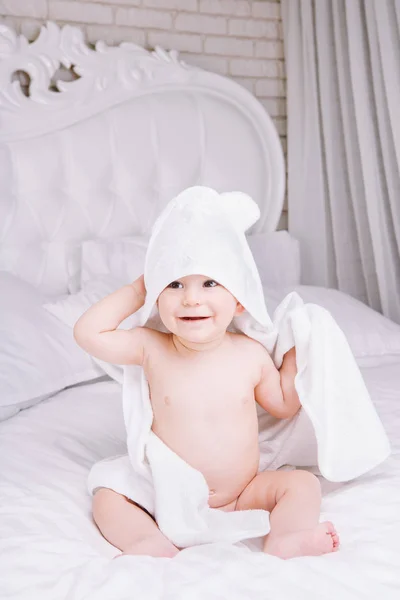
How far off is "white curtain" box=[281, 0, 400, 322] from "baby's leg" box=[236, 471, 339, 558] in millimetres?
1346

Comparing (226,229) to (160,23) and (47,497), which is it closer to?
(47,497)

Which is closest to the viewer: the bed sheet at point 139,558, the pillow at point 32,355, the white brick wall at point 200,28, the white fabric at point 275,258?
the bed sheet at point 139,558

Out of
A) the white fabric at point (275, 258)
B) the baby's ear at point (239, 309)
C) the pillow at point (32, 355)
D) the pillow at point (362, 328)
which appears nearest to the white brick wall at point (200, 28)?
the white fabric at point (275, 258)

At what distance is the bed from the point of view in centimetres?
86

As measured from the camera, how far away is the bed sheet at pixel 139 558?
808 mm

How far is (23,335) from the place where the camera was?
5.70 ft

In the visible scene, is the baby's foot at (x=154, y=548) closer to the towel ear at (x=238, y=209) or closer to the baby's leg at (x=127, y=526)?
the baby's leg at (x=127, y=526)

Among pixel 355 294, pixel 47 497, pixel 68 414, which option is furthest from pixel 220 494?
pixel 355 294

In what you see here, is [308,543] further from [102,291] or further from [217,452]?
[102,291]

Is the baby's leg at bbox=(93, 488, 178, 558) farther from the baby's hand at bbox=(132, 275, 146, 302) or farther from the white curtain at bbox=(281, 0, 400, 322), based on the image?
the white curtain at bbox=(281, 0, 400, 322)

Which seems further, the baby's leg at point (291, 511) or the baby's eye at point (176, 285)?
the baby's eye at point (176, 285)

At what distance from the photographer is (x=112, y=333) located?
3.91ft

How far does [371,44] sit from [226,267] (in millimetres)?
1481

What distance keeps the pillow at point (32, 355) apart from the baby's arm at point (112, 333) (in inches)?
19.0
